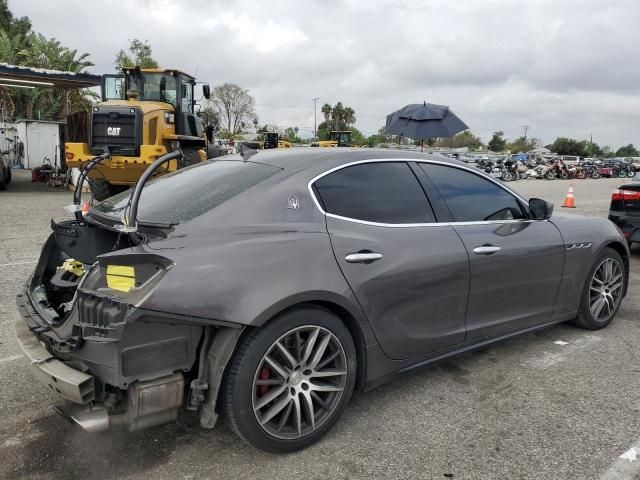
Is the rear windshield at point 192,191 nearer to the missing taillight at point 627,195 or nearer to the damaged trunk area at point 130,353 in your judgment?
the damaged trunk area at point 130,353

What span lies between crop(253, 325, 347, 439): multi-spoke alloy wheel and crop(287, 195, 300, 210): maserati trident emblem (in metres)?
0.63

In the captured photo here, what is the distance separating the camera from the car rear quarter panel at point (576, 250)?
13.2ft

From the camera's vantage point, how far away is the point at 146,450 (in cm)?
268

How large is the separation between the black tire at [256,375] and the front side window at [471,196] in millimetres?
1269

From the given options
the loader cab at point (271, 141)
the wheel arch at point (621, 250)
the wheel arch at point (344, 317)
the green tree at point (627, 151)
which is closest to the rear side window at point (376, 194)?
the wheel arch at point (344, 317)

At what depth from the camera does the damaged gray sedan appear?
2311 mm

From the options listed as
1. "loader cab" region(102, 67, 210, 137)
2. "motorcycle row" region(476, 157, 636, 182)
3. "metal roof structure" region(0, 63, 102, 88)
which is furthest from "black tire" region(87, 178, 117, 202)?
"motorcycle row" region(476, 157, 636, 182)

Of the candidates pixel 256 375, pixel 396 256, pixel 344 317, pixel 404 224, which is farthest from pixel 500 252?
pixel 256 375

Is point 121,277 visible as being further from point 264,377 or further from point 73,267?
point 73,267

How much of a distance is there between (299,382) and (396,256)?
879 mm

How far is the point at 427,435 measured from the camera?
2848mm

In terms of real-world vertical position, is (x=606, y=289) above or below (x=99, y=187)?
above

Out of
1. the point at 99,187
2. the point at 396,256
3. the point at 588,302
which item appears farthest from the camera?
the point at 99,187

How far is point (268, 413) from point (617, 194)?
6371 millimetres
